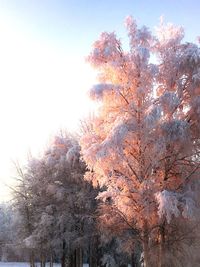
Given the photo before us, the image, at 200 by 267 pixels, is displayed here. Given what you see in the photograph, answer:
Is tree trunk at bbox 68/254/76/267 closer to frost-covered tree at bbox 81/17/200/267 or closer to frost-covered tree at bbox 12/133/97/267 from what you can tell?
frost-covered tree at bbox 12/133/97/267

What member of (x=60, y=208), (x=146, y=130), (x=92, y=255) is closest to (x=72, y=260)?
(x=92, y=255)

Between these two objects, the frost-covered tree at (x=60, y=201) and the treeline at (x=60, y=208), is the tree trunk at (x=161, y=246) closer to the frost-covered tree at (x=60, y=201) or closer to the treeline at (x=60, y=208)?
the treeline at (x=60, y=208)

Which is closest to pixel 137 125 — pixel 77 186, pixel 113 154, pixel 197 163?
pixel 113 154

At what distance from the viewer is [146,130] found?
54.4 ft

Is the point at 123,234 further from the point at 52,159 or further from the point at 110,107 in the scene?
the point at 52,159

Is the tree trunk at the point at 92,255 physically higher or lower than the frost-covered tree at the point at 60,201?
lower

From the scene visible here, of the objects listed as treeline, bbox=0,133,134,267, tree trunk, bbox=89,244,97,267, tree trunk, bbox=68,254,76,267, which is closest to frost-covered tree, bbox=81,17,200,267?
treeline, bbox=0,133,134,267

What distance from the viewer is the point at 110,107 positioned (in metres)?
17.8

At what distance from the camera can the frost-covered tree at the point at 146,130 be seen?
16344mm

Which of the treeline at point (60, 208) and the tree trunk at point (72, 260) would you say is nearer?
the treeline at point (60, 208)

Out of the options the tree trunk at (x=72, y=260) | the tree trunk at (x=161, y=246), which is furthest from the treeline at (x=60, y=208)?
the tree trunk at (x=161, y=246)

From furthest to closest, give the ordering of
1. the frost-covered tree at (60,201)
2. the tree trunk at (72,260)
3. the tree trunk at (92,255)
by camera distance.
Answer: the tree trunk at (72,260), the tree trunk at (92,255), the frost-covered tree at (60,201)

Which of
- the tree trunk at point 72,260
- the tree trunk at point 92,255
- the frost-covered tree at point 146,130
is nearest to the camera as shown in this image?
the frost-covered tree at point 146,130

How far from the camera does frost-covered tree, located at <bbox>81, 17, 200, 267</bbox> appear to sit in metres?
16.3
